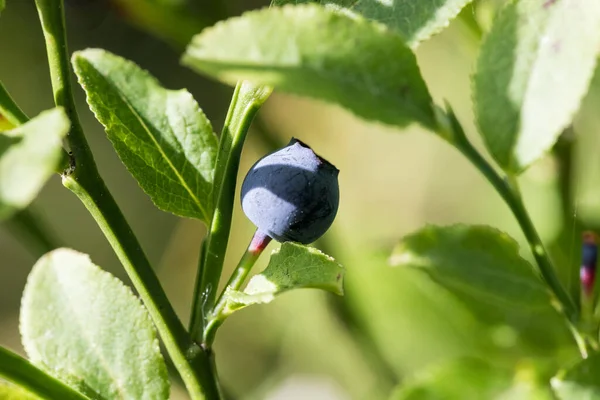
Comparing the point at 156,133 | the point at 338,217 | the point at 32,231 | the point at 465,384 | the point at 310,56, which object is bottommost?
the point at 338,217

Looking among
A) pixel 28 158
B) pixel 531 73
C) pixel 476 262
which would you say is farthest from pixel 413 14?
pixel 28 158

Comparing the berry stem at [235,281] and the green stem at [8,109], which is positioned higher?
the green stem at [8,109]

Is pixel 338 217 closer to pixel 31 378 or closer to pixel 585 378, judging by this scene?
pixel 585 378

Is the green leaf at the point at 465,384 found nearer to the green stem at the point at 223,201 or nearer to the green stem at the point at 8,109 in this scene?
the green stem at the point at 223,201

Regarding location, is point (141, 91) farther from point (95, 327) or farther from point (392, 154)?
point (392, 154)

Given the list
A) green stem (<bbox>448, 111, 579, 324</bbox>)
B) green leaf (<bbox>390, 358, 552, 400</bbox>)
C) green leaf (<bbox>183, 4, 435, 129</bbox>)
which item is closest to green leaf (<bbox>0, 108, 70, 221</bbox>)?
green leaf (<bbox>183, 4, 435, 129</bbox>)

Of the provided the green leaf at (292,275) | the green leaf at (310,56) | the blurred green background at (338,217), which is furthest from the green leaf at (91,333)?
the blurred green background at (338,217)

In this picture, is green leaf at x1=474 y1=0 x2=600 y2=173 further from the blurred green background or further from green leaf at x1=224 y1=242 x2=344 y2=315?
the blurred green background
